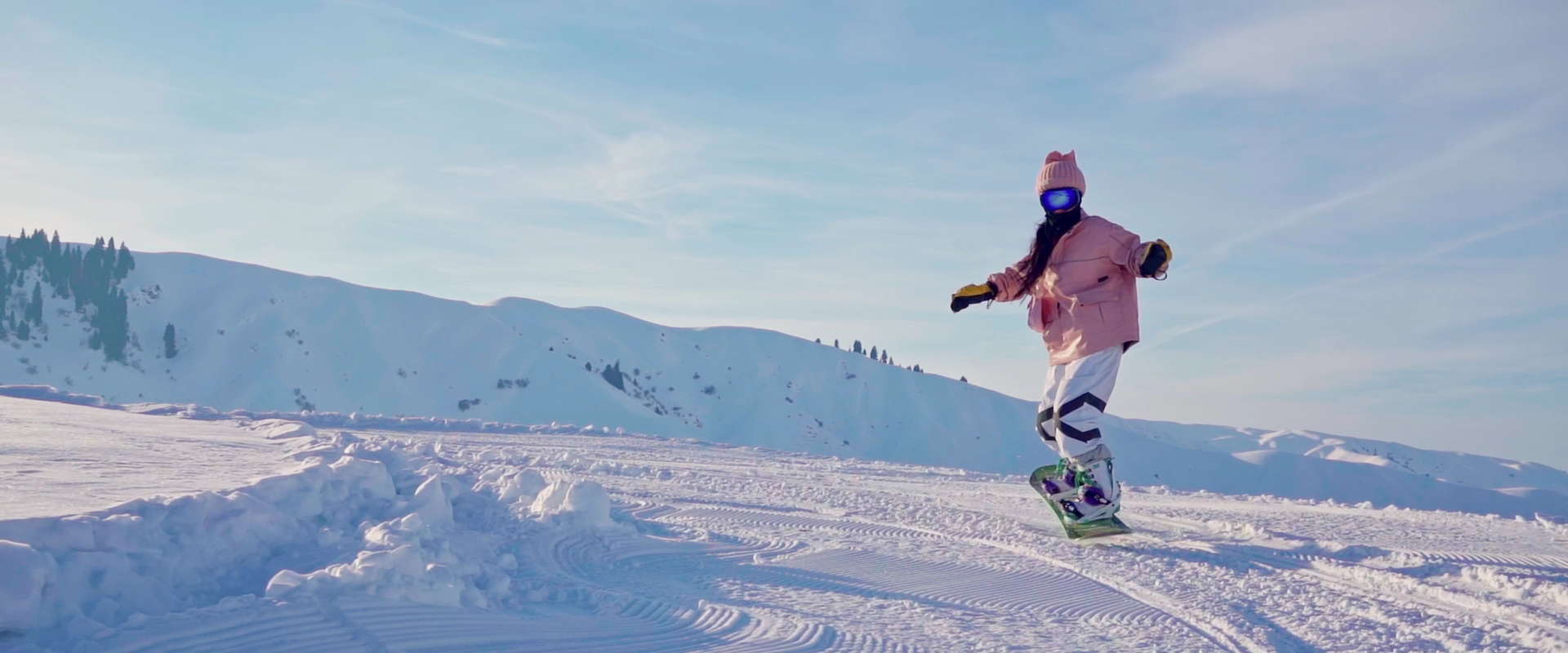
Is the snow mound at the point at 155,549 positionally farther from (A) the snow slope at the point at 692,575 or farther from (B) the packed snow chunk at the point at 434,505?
(B) the packed snow chunk at the point at 434,505

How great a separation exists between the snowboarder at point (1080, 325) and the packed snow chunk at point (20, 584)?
184 inches

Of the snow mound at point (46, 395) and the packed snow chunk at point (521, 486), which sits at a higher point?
the snow mound at point (46, 395)

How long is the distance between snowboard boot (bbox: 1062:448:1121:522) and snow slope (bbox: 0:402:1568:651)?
0.20 meters

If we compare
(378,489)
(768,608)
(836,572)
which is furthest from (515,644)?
(378,489)

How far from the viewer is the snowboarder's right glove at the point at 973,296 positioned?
20.4 ft

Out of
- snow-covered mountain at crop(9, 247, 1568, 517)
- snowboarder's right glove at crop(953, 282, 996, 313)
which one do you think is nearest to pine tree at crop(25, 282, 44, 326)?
snow-covered mountain at crop(9, 247, 1568, 517)

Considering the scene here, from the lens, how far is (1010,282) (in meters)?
6.16

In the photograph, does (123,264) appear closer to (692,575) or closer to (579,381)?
(579,381)

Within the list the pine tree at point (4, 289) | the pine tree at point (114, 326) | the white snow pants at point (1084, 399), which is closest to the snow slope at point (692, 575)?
the white snow pants at point (1084, 399)

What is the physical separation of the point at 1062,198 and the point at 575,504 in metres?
3.24

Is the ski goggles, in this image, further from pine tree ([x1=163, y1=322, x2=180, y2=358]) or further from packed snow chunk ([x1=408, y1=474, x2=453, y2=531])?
pine tree ([x1=163, y1=322, x2=180, y2=358])

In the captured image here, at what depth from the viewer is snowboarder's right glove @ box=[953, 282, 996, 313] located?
6207 millimetres

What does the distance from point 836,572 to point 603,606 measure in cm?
125

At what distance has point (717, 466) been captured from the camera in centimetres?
1077
